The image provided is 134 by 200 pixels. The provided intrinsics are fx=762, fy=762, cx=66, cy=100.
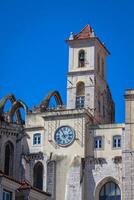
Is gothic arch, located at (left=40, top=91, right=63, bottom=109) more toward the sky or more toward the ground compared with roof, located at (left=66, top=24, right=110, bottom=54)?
more toward the ground

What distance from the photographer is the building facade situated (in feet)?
268

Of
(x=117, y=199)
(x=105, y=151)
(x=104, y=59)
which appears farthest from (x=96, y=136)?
(x=104, y=59)

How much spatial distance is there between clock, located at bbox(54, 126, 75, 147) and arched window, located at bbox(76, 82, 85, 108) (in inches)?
179

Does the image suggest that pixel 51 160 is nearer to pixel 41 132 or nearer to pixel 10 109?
pixel 41 132

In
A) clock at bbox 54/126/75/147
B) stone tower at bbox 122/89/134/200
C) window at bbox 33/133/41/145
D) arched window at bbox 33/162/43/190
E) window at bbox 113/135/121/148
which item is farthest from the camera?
window at bbox 33/133/41/145

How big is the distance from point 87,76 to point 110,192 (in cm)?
1493

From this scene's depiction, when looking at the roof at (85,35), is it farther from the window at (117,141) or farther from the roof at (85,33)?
the window at (117,141)

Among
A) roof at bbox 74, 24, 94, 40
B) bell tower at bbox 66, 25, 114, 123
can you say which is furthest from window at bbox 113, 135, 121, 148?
roof at bbox 74, 24, 94, 40

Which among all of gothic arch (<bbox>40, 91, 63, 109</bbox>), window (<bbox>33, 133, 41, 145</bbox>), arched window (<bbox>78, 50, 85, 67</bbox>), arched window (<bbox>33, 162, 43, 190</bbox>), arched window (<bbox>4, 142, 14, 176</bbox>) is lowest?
arched window (<bbox>33, 162, 43, 190</bbox>)

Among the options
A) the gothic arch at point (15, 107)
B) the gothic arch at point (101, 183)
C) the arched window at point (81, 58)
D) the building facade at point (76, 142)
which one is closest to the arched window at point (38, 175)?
the building facade at point (76, 142)

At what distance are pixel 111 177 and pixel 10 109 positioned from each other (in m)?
15.6

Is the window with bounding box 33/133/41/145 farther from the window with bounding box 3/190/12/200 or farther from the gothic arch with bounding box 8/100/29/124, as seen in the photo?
the window with bounding box 3/190/12/200

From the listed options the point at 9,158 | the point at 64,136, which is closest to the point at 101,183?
the point at 64,136

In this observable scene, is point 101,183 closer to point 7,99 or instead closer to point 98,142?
point 98,142
